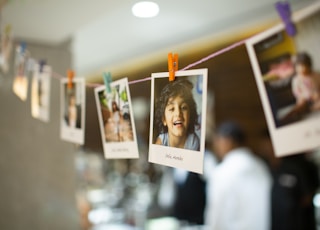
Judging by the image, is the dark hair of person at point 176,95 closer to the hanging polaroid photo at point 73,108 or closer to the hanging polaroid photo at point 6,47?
the hanging polaroid photo at point 73,108

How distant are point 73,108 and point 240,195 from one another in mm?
1621

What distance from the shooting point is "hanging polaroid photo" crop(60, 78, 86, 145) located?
0.76 meters

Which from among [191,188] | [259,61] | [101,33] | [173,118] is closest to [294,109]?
[259,61]

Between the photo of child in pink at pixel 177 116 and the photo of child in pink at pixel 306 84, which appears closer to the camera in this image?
the photo of child in pink at pixel 306 84

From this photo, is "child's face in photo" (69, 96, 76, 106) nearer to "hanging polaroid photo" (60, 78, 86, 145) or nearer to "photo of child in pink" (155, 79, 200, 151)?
"hanging polaroid photo" (60, 78, 86, 145)

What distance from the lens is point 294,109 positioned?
37cm

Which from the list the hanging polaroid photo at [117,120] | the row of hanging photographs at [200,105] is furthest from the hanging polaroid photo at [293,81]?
the hanging polaroid photo at [117,120]

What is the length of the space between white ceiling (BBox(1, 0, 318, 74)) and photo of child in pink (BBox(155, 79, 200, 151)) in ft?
0.70

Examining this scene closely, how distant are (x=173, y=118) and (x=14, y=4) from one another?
0.70 m

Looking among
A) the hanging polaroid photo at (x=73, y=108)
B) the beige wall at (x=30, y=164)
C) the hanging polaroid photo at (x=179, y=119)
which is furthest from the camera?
the beige wall at (x=30, y=164)

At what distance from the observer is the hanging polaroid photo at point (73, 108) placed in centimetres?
76

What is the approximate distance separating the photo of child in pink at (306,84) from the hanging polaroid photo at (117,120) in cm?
30

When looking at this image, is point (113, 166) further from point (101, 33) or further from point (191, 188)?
point (101, 33)

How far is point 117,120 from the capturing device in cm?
63
